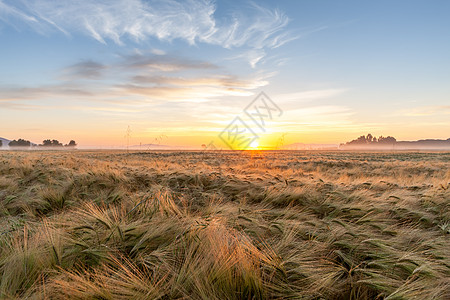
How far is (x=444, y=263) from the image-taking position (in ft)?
6.94

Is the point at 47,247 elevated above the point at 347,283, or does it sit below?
above

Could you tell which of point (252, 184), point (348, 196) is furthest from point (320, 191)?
point (252, 184)

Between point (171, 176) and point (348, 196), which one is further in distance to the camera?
point (171, 176)

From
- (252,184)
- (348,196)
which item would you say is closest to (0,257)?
(252,184)

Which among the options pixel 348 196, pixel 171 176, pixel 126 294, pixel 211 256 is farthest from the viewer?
pixel 171 176

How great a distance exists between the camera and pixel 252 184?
609 centimetres

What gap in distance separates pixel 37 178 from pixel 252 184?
6543 millimetres

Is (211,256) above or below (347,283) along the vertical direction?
above

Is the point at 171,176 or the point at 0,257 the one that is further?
the point at 171,176

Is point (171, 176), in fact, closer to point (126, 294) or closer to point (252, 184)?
point (252, 184)

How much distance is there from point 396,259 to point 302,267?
3.13ft

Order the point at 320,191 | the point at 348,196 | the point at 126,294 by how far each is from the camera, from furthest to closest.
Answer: the point at 320,191 < the point at 348,196 < the point at 126,294

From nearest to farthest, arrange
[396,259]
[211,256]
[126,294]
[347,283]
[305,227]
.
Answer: [126,294] < [347,283] < [211,256] < [396,259] < [305,227]

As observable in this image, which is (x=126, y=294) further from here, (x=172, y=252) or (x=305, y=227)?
(x=305, y=227)
